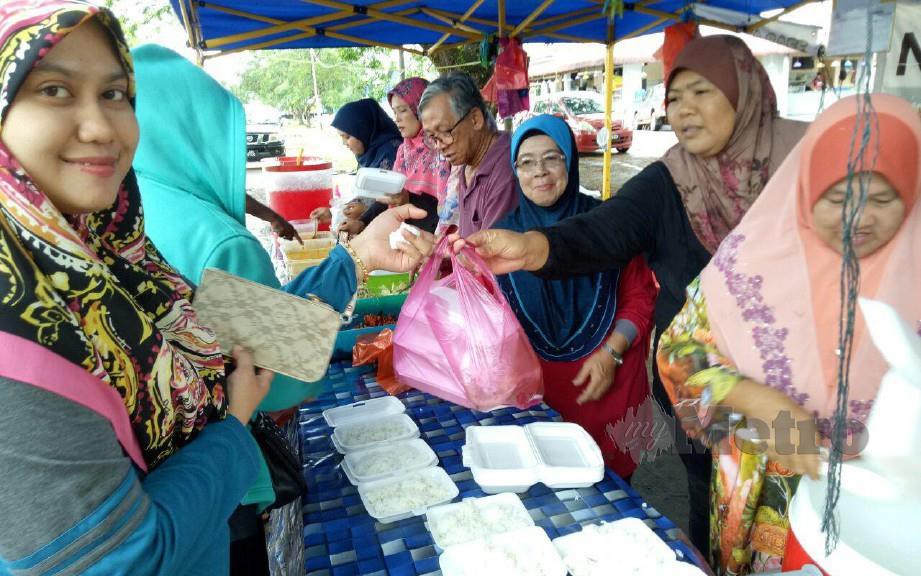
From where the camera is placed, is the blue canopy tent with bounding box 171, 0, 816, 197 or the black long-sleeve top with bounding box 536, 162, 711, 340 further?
the blue canopy tent with bounding box 171, 0, 816, 197

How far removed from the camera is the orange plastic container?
4.07 meters

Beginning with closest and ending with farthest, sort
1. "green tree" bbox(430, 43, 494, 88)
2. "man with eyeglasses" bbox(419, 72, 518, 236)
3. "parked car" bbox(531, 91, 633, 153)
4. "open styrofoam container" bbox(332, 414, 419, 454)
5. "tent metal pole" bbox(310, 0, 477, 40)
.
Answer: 1. "open styrofoam container" bbox(332, 414, 419, 454)
2. "man with eyeglasses" bbox(419, 72, 518, 236)
3. "tent metal pole" bbox(310, 0, 477, 40)
4. "green tree" bbox(430, 43, 494, 88)
5. "parked car" bbox(531, 91, 633, 153)

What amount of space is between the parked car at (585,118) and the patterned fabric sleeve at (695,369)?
12.1m

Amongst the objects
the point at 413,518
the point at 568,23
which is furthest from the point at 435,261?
the point at 568,23

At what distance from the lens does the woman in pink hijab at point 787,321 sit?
97 cm

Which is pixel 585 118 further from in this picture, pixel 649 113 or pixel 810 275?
pixel 810 275

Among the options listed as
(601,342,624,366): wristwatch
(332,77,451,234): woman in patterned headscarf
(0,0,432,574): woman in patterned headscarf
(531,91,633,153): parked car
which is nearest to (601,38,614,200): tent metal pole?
(332,77,451,234): woman in patterned headscarf

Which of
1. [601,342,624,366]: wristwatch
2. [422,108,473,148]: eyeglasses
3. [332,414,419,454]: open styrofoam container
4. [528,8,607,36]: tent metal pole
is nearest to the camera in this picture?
[332,414,419,454]: open styrofoam container

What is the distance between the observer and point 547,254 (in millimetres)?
1641

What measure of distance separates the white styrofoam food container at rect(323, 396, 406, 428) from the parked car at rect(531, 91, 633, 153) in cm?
1196

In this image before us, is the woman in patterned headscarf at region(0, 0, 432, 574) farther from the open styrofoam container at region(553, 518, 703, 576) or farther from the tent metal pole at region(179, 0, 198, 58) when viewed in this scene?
the tent metal pole at region(179, 0, 198, 58)

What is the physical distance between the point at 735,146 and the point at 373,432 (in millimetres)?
1286

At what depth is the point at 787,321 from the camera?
1.08 m

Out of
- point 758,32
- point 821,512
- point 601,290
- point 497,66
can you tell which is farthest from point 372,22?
point 821,512
